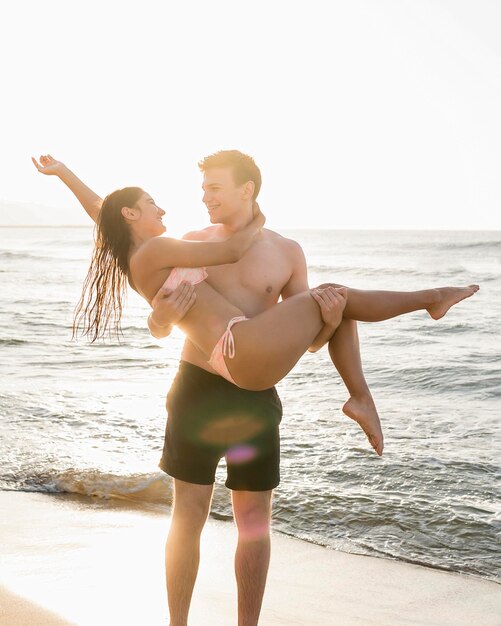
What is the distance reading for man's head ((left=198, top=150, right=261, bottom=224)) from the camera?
3.40 meters

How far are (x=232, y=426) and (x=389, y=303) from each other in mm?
861

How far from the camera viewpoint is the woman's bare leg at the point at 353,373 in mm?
3465

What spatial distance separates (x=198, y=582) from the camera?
14.8ft

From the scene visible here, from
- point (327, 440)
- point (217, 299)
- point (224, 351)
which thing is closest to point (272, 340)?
point (224, 351)

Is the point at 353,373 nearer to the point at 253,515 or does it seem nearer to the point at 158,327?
the point at 253,515

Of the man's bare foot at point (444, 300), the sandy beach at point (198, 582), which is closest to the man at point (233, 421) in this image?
the man's bare foot at point (444, 300)

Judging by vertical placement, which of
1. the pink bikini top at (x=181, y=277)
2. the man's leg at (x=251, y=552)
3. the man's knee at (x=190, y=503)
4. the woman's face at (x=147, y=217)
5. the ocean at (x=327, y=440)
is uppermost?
the woman's face at (x=147, y=217)

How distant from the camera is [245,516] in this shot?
3434 millimetres

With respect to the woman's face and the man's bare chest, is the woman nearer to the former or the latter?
the woman's face

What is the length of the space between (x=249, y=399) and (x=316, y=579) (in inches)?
74.6

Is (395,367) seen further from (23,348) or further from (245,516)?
(245,516)

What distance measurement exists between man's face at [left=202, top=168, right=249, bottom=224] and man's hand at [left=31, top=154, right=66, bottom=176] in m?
1.10

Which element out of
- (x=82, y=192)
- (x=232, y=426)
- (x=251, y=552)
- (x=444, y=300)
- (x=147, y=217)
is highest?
(x=82, y=192)

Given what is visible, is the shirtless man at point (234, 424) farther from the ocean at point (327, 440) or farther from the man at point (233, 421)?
the ocean at point (327, 440)
